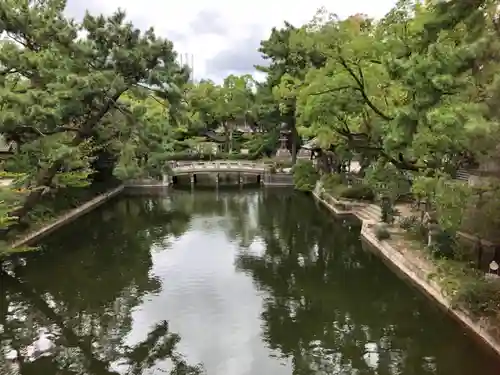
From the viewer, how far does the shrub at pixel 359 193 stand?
33156 millimetres

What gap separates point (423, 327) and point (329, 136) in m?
13.5

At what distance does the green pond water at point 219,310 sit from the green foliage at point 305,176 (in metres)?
13.3

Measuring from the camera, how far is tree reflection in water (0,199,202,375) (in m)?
13.1

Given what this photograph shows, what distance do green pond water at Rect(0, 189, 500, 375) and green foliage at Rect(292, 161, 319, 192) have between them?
1331cm

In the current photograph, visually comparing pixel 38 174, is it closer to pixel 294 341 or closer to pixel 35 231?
pixel 35 231

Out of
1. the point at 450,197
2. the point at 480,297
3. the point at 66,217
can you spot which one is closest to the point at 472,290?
the point at 480,297

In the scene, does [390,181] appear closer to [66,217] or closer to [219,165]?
[66,217]

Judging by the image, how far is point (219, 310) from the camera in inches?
656

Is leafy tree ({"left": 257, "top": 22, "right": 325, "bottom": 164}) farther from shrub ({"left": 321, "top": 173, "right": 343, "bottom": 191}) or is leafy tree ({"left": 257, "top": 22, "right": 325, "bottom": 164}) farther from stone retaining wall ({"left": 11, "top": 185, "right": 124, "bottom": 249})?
stone retaining wall ({"left": 11, "top": 185, "right": 124, "bottom": 249})

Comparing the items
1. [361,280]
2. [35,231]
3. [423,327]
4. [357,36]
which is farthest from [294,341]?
[35,231]

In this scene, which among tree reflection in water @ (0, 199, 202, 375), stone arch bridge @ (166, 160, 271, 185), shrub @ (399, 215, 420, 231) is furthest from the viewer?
stone arch bridge @ (166, 160, 271, 185)

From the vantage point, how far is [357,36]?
22172 millimetres

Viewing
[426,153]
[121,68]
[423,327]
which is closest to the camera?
[423,327]

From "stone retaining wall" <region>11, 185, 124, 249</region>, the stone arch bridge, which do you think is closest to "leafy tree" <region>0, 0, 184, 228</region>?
"stone retaining wall" <region>11, 185, 124, 249</region>
